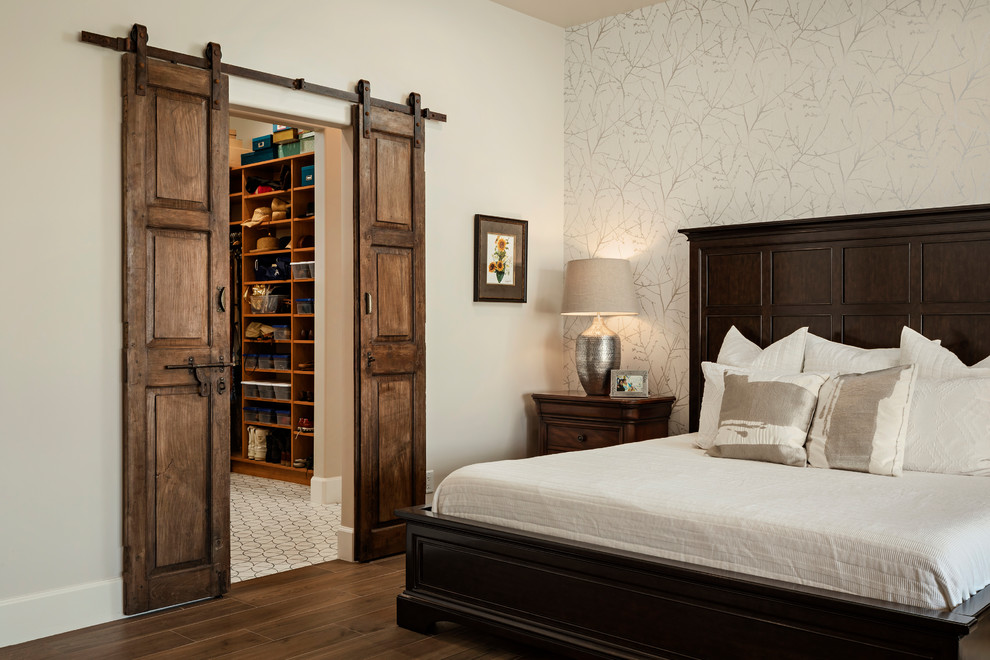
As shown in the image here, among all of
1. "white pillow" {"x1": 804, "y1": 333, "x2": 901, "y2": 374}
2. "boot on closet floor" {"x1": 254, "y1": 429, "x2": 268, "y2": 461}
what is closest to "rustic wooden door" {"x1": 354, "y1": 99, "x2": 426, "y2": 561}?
"white pillow" {"x1": 804, "y1": 333, "x2": 901, "y2": 374}

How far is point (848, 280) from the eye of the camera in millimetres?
3988

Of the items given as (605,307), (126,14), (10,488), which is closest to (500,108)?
(605,307)

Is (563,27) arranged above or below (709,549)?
above

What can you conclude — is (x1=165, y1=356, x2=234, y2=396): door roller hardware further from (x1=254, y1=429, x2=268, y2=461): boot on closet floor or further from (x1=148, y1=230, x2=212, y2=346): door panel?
(x1=254, y1=429, x2=268, y2=461): boot on closet floor

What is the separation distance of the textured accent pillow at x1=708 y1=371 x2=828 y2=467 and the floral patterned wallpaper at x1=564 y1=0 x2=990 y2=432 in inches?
48.7

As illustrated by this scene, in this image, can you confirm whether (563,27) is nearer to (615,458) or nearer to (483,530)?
(615,458)

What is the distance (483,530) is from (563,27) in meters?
3.54

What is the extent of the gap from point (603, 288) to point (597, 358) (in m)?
0.39

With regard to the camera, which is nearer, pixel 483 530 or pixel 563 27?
pixel 483 530

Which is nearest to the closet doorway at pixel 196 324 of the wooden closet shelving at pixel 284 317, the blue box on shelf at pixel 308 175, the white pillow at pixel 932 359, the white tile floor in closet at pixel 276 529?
the white tile floor in closet at pixel 276 529

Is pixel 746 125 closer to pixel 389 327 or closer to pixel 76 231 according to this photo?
pixel 389 327

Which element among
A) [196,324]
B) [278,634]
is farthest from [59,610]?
[196,324]

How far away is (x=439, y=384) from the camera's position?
180 inches

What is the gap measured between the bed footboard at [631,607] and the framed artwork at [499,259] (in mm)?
1783
